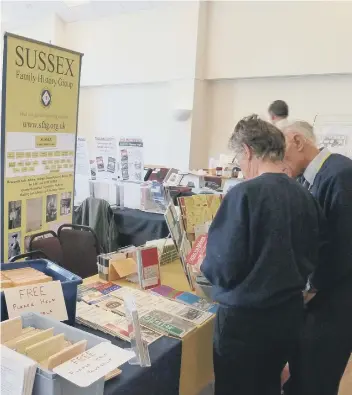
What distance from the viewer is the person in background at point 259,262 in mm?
1231

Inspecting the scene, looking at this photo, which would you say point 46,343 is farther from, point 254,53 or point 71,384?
point 254,53

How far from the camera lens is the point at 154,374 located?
1184mm

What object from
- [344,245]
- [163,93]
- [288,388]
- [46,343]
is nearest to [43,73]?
[46,343]

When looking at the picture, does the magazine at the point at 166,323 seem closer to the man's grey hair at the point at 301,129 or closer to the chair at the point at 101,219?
the man's grey hair at the point at 301,129

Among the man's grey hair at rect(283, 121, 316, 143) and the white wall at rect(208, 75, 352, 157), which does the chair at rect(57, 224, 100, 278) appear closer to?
the man's grey hair at rect(283, 121, 316, 143)

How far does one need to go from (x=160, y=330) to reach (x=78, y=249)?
106 cm

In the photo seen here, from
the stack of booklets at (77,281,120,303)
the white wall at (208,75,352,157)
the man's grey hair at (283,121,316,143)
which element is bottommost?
the stack of booklets at (77,281,120,303)

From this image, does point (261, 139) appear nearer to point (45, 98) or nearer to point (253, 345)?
point (253, 345)

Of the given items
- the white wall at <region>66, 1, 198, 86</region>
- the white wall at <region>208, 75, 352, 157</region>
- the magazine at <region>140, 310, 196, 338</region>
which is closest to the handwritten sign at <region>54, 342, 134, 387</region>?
the magazine at <region>140, 310, 196, 338</region>

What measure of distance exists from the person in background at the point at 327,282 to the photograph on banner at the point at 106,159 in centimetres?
224

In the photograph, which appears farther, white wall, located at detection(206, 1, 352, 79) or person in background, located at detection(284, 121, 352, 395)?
white wall, located at detection(206, 1, 352, 79)

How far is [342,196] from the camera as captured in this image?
1.50m

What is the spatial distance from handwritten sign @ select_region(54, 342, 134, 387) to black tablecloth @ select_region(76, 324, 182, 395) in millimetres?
136

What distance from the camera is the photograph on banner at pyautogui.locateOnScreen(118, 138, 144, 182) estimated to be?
351 centimetres
